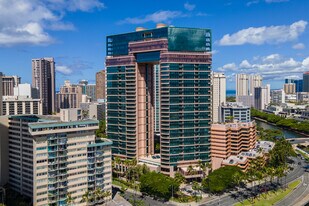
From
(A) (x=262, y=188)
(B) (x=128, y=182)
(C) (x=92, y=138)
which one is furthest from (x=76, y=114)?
(A) (x=262, y=188)

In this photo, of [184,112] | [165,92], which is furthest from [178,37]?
[184,112]

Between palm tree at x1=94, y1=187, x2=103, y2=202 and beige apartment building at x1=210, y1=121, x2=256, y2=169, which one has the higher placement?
beige apartment building at x1=210, y1=121, x2=256, y2=169

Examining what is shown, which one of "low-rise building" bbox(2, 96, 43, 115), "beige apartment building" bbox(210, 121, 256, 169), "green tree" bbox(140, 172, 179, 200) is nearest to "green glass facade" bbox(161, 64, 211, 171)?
"beige apartment building" bbox(210, 121, 256, 169)

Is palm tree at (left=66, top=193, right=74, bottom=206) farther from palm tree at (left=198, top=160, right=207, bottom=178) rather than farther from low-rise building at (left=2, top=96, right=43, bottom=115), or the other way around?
low-rise building at (left=2, top=96, right=43, bottom=115)

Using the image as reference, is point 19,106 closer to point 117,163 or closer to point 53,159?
point 117,163

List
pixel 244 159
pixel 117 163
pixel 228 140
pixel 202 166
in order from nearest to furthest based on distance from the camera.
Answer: pixel 202 166 → pixel 244 159 → pixel 117 163 → pixel 228 140

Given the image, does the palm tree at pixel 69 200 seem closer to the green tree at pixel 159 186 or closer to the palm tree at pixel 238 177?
the green tree at pixel 159 186

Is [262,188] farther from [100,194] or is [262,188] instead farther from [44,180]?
[44,180]

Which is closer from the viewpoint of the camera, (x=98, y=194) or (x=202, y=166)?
(x=98, y=194)
